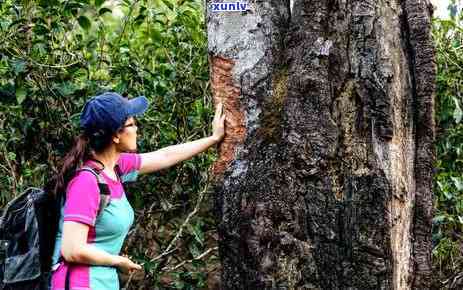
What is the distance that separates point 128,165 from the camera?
366 centimetres

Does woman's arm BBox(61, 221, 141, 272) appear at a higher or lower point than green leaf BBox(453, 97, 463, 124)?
lower

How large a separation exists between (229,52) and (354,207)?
866 millimetres

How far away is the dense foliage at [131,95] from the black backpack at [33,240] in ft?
3.55

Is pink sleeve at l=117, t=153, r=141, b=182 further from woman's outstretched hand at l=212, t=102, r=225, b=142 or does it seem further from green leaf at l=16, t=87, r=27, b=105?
green leaf at l=16, t=87, r=27, b=105

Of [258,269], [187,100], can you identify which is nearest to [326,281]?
[258,269]

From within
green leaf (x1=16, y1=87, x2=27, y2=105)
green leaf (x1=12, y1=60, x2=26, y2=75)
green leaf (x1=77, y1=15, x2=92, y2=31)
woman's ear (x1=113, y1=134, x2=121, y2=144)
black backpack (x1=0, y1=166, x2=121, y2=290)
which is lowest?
black backpack (x1=0, y1=166, x2=121, y2=290)

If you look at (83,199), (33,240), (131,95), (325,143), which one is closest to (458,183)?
(325,143)

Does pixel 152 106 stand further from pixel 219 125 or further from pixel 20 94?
pixel 219 125

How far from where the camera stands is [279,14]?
3.53 m

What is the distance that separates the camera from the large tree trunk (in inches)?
132

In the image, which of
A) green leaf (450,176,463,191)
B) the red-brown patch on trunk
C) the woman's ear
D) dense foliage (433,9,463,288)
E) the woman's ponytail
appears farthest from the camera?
dense foliage (433,9,463,288)

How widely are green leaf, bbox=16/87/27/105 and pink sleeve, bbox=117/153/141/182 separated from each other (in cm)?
87

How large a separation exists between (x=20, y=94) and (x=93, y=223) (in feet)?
4.43

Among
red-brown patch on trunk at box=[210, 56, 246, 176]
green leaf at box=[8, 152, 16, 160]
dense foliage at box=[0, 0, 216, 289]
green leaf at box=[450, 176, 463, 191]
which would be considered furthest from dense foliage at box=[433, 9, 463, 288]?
green leaf at box=[8, 152, 16, 160]
